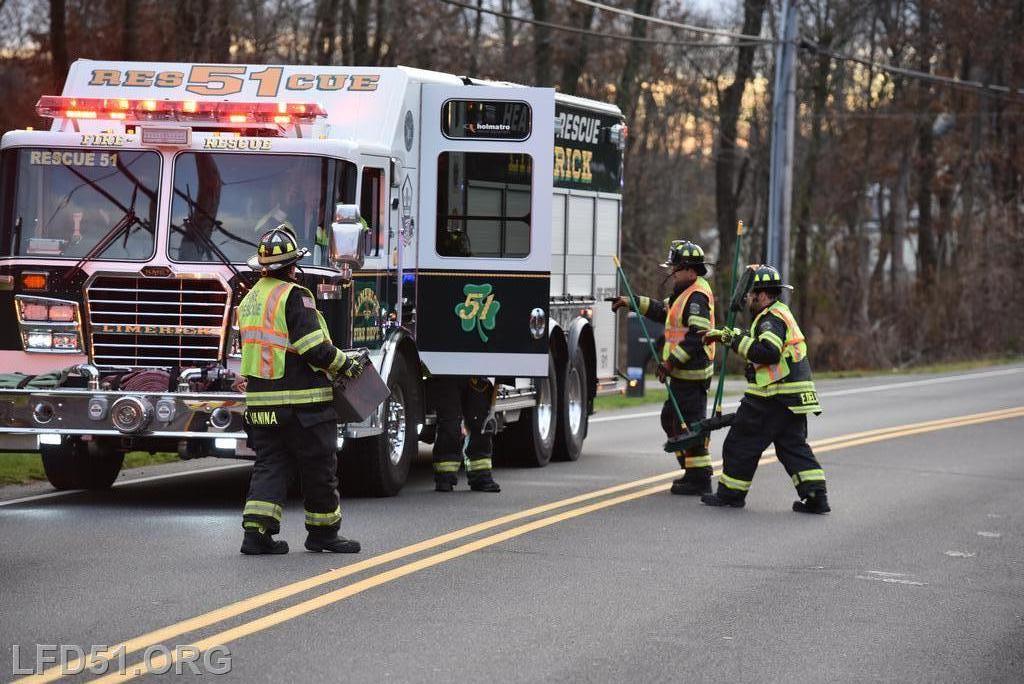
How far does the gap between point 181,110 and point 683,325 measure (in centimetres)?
405

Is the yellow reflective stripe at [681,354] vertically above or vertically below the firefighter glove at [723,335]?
below

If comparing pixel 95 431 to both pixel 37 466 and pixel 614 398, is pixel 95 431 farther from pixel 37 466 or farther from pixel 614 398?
pixel 614 398

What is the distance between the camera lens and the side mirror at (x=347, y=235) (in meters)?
10.1

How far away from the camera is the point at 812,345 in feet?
121

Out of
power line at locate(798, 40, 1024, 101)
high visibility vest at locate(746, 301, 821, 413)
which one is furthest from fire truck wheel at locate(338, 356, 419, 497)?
power line at locate(798, 40, 1024, 101)

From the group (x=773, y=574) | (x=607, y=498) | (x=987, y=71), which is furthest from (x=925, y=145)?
(x=773, y=574)

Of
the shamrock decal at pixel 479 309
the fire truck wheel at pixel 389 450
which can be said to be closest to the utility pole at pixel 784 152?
the shamrock decal at pixel 479 309

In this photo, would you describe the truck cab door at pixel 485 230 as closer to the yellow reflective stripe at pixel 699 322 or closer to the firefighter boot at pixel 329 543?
the yellow reflective stripe at pixel 699 322

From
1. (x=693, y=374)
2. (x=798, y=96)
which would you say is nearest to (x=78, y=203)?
(x=693, y=374)

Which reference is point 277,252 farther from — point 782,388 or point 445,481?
point 782,388

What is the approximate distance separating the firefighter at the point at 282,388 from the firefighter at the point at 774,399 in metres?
3.54

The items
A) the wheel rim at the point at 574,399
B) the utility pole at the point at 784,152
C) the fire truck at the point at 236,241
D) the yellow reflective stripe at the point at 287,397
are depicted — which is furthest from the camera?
the utility pole at the point at 784,152

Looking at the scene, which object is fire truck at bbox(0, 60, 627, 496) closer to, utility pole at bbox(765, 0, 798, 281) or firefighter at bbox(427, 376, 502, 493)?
firefighter at bbox(427, 376, 502, 493)

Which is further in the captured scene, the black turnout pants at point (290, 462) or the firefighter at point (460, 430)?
the firefighter at point (460, 430)
